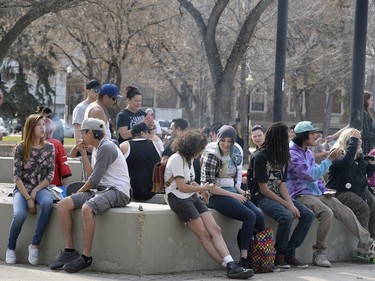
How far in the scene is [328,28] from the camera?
129 feet

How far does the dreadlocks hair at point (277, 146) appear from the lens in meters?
9.74

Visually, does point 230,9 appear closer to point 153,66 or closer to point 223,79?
point 153,66

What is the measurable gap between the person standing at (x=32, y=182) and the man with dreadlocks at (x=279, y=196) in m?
2.48

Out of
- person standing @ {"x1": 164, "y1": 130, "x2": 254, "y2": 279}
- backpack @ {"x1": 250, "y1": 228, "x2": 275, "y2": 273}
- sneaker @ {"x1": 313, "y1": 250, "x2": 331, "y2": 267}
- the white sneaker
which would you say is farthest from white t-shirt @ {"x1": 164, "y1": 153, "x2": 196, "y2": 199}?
sneaker @ {"x1": 313, "y1": 250, "x2": 331, "y2": 267}

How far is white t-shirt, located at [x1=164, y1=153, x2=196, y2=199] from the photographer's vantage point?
354 inches

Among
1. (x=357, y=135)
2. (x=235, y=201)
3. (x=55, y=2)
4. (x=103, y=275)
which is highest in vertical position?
(x=55, y=2)

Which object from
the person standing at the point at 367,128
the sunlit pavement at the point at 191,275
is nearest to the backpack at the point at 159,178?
the sunlit pavement at the point at 191,275

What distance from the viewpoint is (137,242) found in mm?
8836

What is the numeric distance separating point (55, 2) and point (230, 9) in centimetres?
1518

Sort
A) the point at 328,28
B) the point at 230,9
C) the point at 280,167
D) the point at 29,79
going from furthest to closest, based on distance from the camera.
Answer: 1. the point at 29,79
2. the point at 328,28
3. the point at 230,9
4. the point at 280,167

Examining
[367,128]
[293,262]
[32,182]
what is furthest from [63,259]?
[367,128]

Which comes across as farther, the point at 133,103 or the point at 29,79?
the point at 29,79

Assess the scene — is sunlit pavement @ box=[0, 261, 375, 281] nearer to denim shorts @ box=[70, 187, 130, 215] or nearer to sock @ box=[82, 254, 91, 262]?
sock @ box=[82, 254, 91, 262]

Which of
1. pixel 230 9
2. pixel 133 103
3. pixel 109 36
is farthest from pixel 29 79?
pixel 133 103
